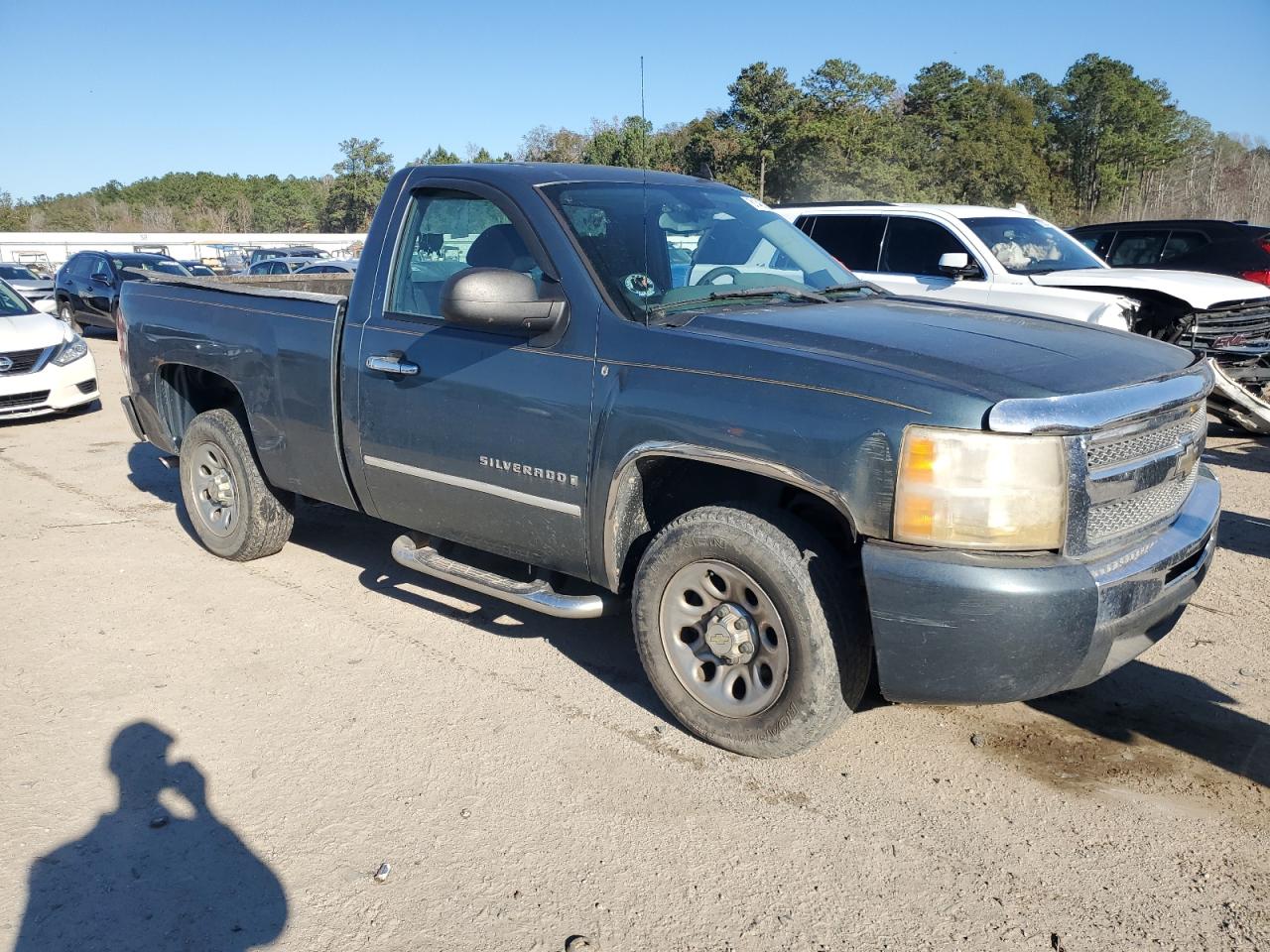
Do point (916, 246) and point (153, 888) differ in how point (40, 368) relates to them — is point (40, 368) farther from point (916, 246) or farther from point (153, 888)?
point (153, 888)

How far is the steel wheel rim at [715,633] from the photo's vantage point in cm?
332

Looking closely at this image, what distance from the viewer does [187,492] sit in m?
5.81

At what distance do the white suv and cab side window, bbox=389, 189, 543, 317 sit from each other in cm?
721

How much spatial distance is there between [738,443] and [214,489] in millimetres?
3645

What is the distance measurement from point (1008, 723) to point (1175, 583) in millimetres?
832

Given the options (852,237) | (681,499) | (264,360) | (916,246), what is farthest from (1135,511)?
(852,237)

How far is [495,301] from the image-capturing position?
355 centimetres

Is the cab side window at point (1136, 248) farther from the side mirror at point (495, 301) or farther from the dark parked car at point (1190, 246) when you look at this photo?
the side mirror at point (495, 301)

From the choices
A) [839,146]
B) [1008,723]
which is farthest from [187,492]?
[839,146]

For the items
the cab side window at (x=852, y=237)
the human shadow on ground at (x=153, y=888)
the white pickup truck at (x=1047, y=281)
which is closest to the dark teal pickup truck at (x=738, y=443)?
the human shadow on ground at (x=153, y=888)

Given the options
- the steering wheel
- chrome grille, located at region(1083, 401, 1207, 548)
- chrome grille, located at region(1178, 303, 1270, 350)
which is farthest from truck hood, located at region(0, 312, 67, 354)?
chrome grille, located at region(1178, 303, 1270, 350)

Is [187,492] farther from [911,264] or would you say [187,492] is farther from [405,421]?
[911,264]

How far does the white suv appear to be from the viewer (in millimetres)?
9734

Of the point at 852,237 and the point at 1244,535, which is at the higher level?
the point at 852,237
